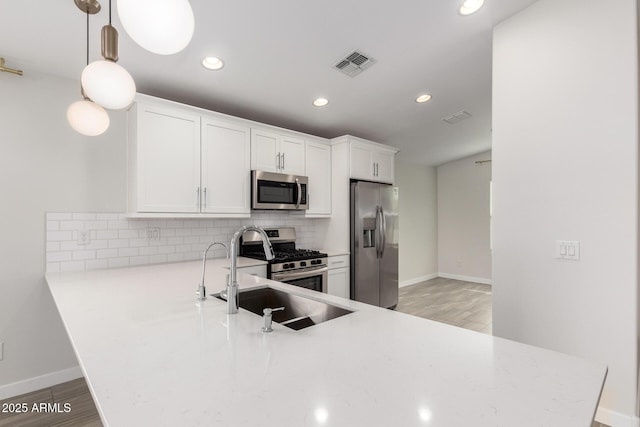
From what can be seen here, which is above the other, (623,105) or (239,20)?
(239,20)

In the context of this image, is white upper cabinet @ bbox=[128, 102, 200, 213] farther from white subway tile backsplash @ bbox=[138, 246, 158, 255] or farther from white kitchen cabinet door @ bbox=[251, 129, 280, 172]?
white kitchen cabinet door @ bbox=[251, 129, 280, 172]

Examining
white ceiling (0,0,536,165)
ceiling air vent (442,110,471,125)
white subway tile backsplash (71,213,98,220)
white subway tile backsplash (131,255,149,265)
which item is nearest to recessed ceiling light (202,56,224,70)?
white ceiling (0,0,536,165)

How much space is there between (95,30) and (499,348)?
2.86 metres

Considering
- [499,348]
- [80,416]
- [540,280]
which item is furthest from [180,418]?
[540,280]

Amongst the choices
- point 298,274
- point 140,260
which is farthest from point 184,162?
point 298,274

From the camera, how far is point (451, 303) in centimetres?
496

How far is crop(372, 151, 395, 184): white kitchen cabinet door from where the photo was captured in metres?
4.43

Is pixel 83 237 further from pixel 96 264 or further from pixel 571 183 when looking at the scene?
pixel 571 183

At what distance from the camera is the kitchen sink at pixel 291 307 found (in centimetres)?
168

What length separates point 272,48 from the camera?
8.06ft

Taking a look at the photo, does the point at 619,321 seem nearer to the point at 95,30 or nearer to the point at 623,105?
the point at 623,105

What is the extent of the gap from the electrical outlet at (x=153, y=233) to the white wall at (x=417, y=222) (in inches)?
169

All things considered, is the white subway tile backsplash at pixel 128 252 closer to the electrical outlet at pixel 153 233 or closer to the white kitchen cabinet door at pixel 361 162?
the electrical outlet at pixel 153 233

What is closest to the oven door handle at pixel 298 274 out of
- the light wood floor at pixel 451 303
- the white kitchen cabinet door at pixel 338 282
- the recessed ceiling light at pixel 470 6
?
the white kitchen cabinet door at pixel 338 282
